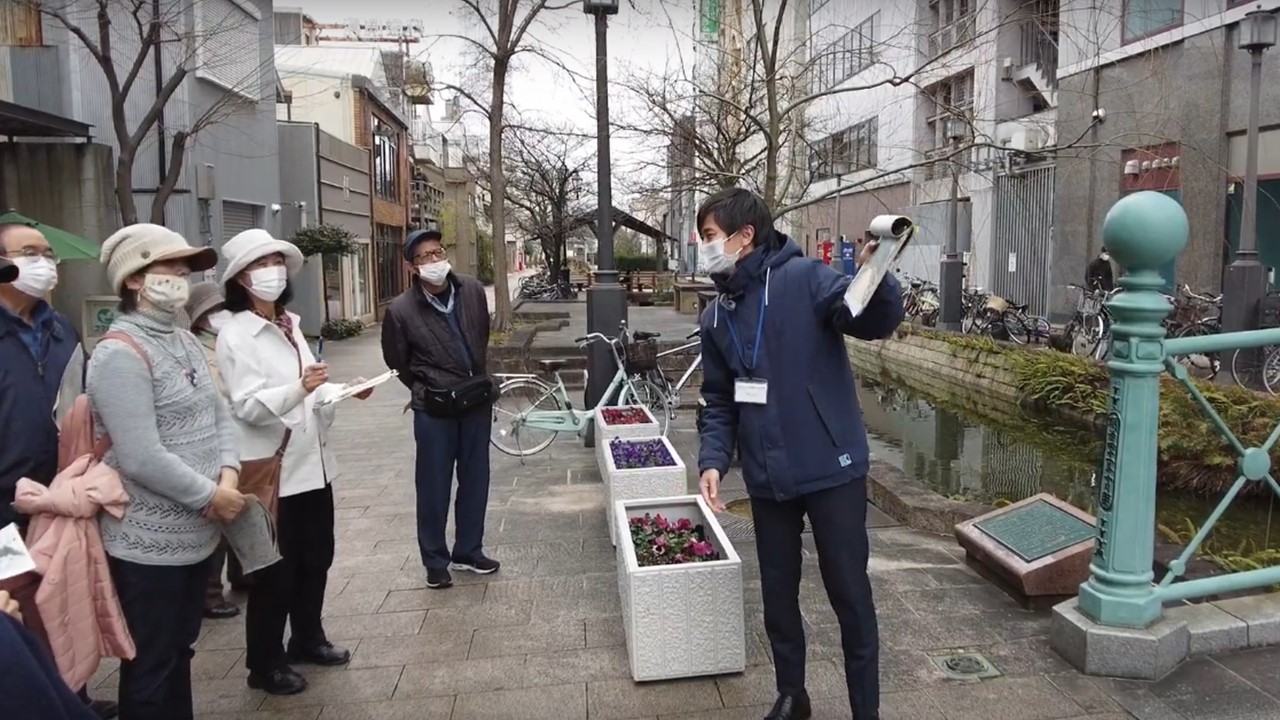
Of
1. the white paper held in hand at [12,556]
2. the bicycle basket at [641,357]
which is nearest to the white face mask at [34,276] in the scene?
the white paper held in hand at [12,556]

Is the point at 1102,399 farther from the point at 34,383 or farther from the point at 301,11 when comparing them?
the point at 301,11

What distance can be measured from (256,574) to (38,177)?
10380mm

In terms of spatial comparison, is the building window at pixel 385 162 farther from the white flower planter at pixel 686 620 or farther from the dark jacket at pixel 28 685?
the dark jacket at pixel 28 685

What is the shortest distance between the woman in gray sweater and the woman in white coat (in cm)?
49

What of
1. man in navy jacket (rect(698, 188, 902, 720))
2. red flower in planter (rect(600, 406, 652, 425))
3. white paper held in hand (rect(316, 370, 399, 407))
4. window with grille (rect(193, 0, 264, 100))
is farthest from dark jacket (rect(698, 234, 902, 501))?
window with grille (rect(193, 0, 264, 100))

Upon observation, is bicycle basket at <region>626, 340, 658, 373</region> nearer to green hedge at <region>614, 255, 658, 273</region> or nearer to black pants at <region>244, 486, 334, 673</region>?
black pants at <region>244, 486, 334, 673</region>

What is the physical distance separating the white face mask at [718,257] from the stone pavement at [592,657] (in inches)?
63.4

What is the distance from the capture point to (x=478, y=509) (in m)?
4.90

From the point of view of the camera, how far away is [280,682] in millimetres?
3572

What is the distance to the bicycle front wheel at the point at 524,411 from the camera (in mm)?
8016

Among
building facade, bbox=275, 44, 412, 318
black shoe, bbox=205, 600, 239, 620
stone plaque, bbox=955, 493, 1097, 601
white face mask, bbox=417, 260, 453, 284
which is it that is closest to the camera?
stone plaque, bbox=955, 493, 1097, 601

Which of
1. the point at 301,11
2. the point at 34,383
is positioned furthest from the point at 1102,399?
the point at 301,11

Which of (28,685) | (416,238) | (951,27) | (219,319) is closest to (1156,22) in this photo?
(951,27)

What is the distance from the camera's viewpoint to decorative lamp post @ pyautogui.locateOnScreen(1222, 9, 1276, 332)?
32.4 ft
